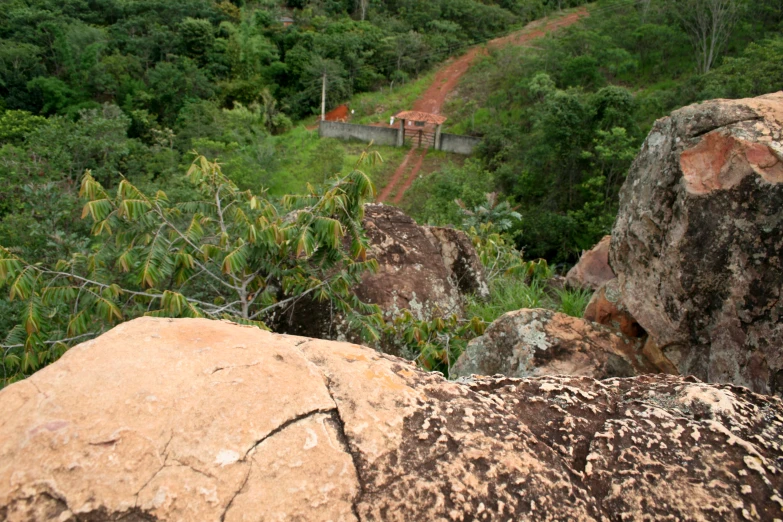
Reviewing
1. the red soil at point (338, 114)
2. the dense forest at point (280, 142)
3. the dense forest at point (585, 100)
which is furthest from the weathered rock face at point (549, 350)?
the red soil at point (338, 114)

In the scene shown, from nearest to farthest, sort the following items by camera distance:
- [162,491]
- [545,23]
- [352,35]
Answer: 1. [162,491]
2. [352,35]
3. [545,23]

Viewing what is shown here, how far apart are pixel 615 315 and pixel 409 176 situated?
21157 millimetres

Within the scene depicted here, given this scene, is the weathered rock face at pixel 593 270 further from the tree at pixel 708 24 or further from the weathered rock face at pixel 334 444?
the tree at pixel 708 24

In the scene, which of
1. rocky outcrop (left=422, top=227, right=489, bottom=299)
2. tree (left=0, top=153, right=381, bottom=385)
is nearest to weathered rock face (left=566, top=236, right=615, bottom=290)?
rocky outcrop (left=422, top=227, right=489, bottom=299)

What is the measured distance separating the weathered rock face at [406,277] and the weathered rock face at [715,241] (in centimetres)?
234

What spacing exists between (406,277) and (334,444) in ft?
14.2

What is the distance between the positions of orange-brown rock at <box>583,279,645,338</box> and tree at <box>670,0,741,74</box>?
23603mm

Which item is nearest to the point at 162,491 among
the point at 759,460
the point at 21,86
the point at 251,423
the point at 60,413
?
the point at 251,423

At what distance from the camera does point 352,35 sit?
113 ft

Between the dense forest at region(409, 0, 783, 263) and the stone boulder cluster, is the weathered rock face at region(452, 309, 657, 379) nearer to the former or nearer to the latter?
the stone boulder cluster

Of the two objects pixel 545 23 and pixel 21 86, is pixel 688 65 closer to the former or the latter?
pixel 545 23

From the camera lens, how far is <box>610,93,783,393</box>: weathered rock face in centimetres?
316

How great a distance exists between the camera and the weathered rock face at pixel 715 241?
10.4 feet

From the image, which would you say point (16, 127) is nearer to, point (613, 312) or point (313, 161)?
point (313, 161)
